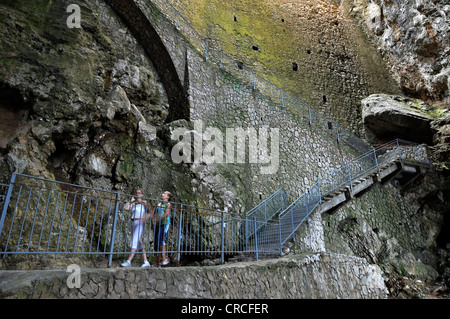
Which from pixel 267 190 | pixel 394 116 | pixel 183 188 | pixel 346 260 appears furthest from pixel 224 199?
pixel 394 116

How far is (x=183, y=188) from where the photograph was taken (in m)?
8.11

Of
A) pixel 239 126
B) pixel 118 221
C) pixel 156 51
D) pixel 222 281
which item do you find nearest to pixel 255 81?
pixel 239 126

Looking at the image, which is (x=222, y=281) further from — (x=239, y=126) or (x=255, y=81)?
(x=255, y=81)

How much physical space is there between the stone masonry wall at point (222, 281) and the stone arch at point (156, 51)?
579 cm

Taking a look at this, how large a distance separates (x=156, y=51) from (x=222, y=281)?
8.01 m

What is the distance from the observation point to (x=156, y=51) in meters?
10.2

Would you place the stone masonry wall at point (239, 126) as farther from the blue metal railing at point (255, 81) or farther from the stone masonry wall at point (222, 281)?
the stone masonry wall at point (222, 281)

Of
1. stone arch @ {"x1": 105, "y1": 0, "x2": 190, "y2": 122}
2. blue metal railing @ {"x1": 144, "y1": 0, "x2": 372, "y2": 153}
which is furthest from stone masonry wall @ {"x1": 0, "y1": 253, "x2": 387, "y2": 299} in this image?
blue metal railing @ {"x1": 144, "y1": 0, "x2": 372, "y2": 153}

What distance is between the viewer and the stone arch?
991 centimetres

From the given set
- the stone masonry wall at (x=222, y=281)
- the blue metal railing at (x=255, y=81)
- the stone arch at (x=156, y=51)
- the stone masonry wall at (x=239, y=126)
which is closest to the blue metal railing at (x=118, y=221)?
the stone masonry wall at (x=222, y=281)

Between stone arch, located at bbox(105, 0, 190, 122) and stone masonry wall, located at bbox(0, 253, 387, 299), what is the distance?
5.79 meters

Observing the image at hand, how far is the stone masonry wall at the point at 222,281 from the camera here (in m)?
2.90
